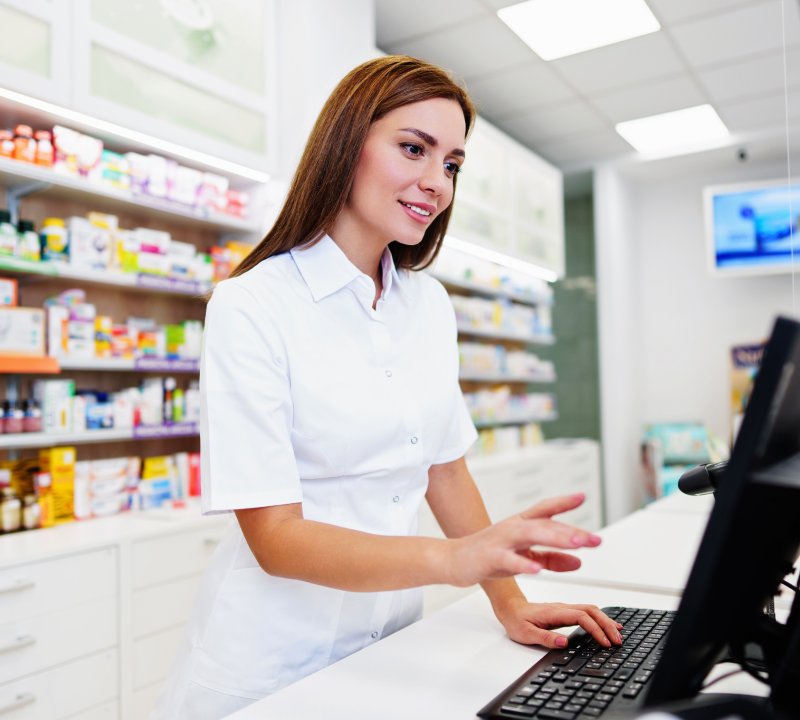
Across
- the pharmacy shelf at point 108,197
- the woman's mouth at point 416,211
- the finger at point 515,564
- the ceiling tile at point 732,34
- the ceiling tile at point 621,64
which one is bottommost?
the finger at point 515,564

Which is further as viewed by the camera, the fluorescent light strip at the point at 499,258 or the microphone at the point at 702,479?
the fluorescent light strip at the point at 499,258

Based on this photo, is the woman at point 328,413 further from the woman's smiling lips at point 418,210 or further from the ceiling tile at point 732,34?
the ceiling tile at point 732,34

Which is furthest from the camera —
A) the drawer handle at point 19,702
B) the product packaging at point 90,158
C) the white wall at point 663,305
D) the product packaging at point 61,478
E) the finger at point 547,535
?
the white wall at point 663,305

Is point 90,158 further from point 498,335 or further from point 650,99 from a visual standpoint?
point 650,99

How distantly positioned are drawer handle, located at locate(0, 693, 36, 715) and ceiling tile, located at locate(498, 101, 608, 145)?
15.9 feet

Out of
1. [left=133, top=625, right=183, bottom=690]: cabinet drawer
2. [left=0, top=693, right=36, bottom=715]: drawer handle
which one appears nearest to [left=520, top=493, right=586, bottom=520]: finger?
[left=0, top=693, right=36, bottom=715]: drawer handle

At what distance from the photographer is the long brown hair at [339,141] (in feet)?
Result: 3.60

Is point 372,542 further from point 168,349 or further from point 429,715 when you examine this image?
point 168,349

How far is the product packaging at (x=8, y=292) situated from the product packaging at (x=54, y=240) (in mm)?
156

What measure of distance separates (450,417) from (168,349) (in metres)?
1.94

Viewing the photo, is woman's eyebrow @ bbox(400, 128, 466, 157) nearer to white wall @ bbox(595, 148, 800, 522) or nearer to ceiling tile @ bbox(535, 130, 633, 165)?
ceiling tile @ bbox(535, 130, 633, 165)

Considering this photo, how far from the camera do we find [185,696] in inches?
39.2

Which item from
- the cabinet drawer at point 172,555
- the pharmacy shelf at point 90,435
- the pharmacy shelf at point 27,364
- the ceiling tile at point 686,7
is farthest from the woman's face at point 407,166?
the ceiling tile at point 686,7

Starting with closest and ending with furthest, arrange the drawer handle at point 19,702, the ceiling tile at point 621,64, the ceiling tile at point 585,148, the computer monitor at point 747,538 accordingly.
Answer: the computer monitor at point 747,538 < the drawer handle at point 19,702 < the ceiling tile at point 621,64 < the ceiling tile at point 585,148
